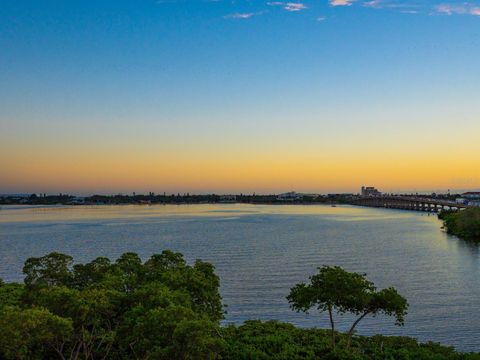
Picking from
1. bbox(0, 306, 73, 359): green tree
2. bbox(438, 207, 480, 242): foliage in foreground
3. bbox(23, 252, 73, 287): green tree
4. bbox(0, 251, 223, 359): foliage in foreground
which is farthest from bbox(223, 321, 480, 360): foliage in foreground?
bbox(438, 207, 480, 242): foliage in foreground

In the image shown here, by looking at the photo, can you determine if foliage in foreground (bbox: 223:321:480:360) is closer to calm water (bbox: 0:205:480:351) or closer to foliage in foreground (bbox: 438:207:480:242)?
calm water (bbox: 0:205:480:351)

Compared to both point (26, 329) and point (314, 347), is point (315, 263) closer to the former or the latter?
point (314, 347)

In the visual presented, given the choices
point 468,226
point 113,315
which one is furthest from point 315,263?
point 468,226

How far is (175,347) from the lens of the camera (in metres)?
18.3

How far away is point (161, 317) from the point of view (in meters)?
18.9


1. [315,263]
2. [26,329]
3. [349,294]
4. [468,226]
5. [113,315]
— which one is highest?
[26,329]

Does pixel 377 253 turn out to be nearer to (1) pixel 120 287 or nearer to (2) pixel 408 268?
(2) pixel 408 268

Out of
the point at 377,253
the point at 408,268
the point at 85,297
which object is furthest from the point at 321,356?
the point at 377,253

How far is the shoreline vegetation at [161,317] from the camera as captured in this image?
18.7 metres

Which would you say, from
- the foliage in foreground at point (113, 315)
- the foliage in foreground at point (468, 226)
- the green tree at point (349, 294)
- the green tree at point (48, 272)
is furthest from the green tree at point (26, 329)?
the foliage in foreground at point (468, 226)

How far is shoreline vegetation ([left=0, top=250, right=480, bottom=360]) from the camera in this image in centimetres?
1873

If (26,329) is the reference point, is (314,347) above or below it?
below

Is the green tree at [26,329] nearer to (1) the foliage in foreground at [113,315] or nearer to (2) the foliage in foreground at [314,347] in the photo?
(1) the foliage in foreground at [113,315]

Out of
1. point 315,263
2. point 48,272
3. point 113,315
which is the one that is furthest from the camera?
point 315,263
